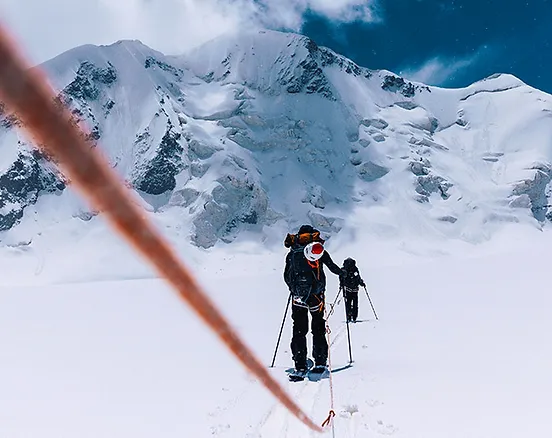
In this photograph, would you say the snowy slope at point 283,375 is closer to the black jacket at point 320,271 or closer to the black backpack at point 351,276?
the black backpack at point 351,276

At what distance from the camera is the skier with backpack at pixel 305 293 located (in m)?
7.08

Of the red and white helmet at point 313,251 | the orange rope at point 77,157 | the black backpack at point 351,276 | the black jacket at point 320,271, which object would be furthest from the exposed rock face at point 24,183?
the orange rope at point 77,157

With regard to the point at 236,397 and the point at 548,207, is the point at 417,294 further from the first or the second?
the point at 548,207

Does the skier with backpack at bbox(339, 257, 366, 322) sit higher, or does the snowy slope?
the skier with backpack at bbox(339, 257, 366, 322)

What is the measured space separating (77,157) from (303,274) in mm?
6191

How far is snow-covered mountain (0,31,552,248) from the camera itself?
128375 mm

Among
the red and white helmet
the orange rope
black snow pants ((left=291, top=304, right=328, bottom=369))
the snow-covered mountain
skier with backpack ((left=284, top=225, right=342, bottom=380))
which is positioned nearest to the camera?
the orange rope

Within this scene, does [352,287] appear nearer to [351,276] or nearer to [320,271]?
[351,276]

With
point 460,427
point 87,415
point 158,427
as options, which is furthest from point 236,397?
point 460,427

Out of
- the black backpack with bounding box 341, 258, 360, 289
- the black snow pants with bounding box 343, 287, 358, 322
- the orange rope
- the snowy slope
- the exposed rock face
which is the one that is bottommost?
the orange rope

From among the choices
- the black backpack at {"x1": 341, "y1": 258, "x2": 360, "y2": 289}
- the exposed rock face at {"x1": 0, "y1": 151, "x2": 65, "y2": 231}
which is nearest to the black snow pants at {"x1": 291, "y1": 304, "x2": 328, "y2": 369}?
the black backpack at {"x1": 341, "y1": 258, "x2": 360, "y2": 289}

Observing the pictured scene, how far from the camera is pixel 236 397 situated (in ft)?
19.7

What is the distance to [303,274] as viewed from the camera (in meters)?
7.11

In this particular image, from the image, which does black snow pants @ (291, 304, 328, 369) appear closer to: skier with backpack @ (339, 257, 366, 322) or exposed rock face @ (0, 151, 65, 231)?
skier with backpack @ (339, 257, 366, 322)
